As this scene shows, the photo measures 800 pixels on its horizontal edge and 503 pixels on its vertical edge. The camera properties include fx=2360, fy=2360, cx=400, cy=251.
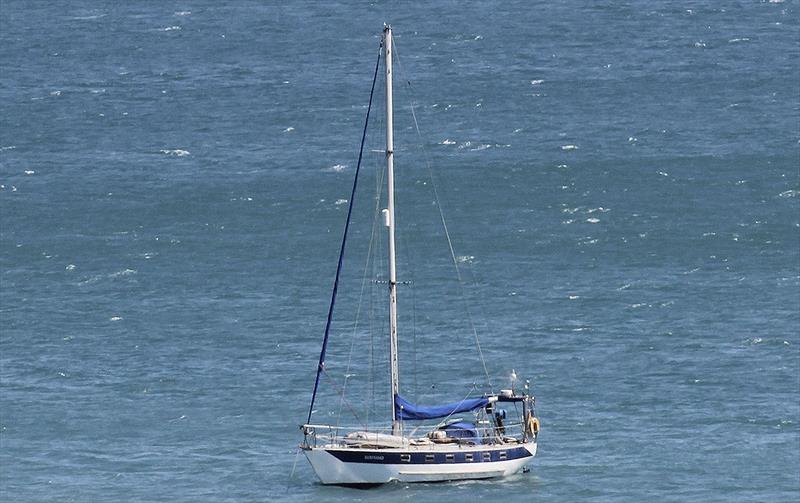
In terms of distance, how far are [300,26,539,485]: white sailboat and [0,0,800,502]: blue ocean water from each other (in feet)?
2.93

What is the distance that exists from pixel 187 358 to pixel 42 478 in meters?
24.5

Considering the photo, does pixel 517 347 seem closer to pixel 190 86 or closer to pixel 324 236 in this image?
pixel 324 236

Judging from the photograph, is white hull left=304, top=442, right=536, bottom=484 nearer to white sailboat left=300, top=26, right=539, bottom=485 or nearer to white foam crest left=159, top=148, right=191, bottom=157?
white sailboat left=300, top=26, right=539, bottom=485

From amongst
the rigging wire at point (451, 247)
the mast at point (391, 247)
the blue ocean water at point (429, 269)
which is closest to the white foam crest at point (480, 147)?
the blue ocean water at point (429, 269)

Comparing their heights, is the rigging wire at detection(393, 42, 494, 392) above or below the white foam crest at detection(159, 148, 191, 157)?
above

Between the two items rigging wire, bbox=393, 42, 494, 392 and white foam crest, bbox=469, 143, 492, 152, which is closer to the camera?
rigging wire, bbox=393, 42, 494, 392

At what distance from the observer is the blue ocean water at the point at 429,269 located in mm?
114062

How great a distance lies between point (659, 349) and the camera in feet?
436

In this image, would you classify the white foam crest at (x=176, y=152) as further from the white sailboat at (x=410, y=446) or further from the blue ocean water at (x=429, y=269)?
the white sailboat at (x=410, y=446)

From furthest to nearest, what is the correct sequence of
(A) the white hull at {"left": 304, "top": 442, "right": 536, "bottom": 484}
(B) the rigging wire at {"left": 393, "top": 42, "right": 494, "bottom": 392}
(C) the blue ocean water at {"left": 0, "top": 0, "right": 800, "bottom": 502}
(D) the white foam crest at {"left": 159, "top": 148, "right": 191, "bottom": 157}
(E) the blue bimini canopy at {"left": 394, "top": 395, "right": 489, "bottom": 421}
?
(D) the white foam crest at {"left": 159, "top": 148, "right": 191, "bottom": 157} → (B) the rigging wire at {"left": 393, "top": 42, "right": 494, "bottom": 392} → (C) the blue ocean water at {"left": 0, "top": 0, "right": 800, "bottom": 502} → (E) the blue bimini canopy at {"left": 394, "top": 395, "right": 489, "bottom": 421} → (A) the white hull at {"left": 304, "top": 442, "right": 536, "bottom": 484}

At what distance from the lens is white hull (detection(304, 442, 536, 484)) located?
342 ft

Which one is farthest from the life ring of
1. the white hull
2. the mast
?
the mast

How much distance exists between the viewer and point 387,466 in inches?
4102

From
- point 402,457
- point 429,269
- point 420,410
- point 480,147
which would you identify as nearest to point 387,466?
point 402,457
